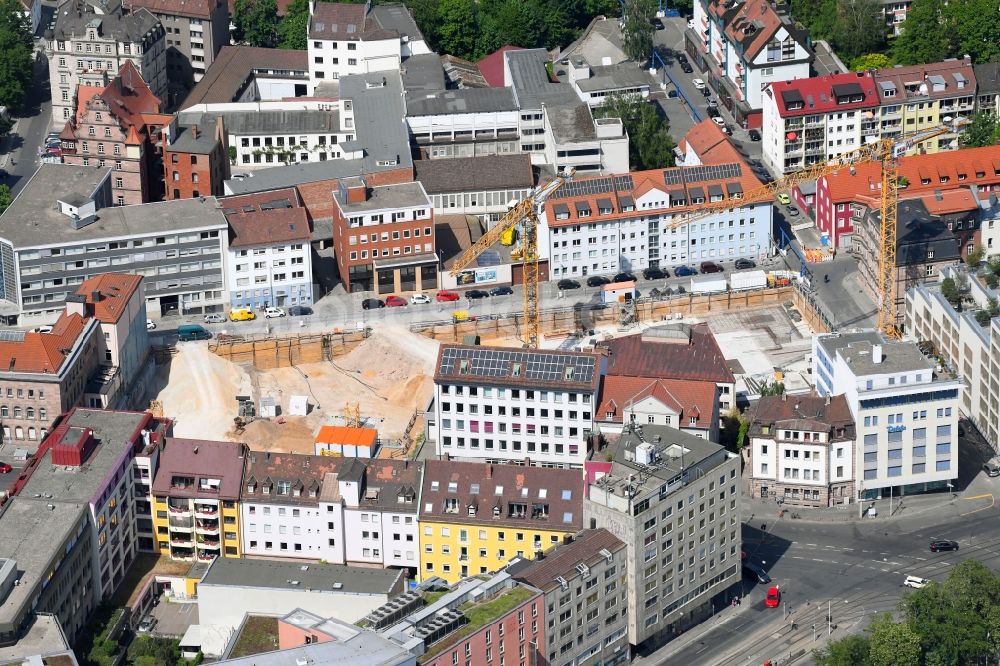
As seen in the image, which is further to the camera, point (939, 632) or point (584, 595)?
point (939, 632)

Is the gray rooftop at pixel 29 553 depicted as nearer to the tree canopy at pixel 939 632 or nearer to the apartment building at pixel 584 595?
the apartment building at pixel 584 595

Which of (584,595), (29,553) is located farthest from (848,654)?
(29,553)

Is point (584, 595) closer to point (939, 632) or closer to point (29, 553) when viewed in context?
point (939, 632)

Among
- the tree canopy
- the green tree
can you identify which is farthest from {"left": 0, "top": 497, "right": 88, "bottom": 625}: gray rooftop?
the green tree

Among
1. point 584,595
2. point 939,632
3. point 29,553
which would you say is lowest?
point 939,632

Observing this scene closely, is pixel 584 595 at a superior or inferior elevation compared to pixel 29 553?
inferior

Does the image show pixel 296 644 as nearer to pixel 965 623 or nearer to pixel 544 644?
pixel 544 644
